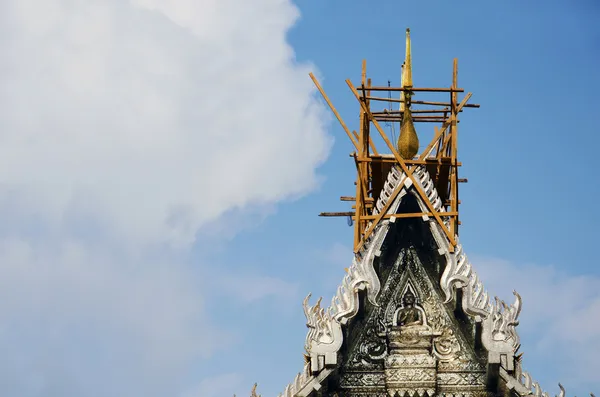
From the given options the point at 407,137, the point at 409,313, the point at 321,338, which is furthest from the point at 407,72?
the point at 321,338

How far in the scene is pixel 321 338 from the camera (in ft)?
88.4

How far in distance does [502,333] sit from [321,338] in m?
3.32

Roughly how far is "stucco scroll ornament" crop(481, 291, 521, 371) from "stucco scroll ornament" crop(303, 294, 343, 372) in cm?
271

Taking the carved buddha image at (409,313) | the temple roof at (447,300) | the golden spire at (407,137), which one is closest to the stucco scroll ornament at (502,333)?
the temple roof at (447,300)

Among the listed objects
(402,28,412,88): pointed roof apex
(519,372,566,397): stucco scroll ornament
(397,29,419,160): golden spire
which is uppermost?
(402,28,412,88): pointed roof apex

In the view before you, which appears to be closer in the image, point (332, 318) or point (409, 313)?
point (332, 318)

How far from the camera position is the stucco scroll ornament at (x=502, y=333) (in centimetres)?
2664

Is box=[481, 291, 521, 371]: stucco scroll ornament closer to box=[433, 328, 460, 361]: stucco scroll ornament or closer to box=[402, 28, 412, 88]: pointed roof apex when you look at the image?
box=[433, 328, 460, 361]: stucco scroll ornament

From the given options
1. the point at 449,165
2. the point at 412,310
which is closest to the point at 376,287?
the point at 412,310

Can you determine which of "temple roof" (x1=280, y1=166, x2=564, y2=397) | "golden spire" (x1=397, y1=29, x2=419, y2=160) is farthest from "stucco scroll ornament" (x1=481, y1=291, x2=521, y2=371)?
"golden spire" (x1=397, y1=29, x2=419, y2=160)

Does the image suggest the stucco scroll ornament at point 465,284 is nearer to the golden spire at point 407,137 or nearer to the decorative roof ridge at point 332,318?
the decorative roof ridge at point 332,318

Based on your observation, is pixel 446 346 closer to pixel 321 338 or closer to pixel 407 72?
pixel 321 338

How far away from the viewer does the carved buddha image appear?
28.0 metres

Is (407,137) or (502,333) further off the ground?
(407,137)
